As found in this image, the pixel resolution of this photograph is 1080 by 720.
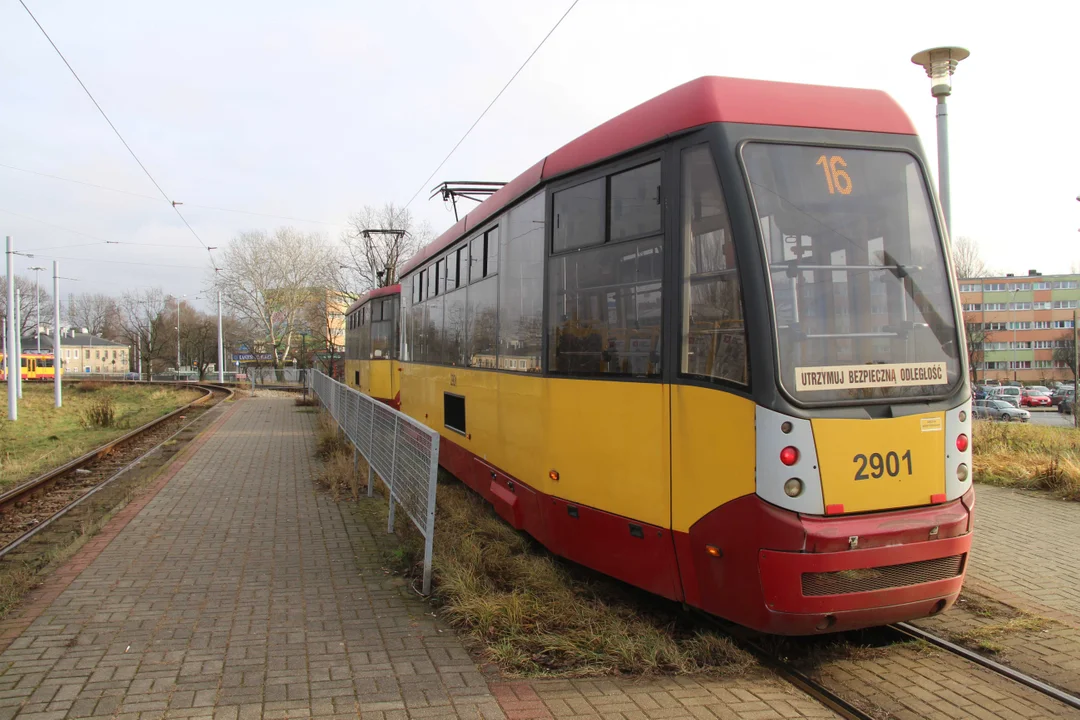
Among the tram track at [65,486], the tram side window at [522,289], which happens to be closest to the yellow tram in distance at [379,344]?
the tram track at [65,486]

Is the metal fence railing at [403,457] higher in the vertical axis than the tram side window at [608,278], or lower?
lower

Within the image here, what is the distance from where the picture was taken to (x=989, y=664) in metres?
4.17

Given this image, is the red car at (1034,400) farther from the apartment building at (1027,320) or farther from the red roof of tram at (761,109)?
the red roof of tram at (761,109)

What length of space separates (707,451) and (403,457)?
3.47 m

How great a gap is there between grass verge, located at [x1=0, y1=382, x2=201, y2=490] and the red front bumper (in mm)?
11893

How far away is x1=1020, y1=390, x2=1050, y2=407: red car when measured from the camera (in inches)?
1660

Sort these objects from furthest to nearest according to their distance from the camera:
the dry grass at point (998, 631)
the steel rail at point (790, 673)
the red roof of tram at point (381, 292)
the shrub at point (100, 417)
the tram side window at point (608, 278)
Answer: the shrub at point (100, 417)
the red roof of tram at point (381, 292)
the tram side window at point (608, 278)
the dry grass at point (998, 631)
the steel rail at point (790, 673)

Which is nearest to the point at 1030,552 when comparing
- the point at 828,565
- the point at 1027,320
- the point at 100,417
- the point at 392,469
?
the point at 828,565

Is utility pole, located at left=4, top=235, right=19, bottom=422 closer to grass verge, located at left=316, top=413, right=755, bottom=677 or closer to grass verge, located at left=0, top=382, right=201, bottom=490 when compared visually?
grass verge, located at left=0, top=382, right=201, bottom=490

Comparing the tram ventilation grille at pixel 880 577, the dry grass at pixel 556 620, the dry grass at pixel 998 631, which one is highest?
the tram ventilation grille at pixel 880 577

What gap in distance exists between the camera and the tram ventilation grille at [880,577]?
3.79m

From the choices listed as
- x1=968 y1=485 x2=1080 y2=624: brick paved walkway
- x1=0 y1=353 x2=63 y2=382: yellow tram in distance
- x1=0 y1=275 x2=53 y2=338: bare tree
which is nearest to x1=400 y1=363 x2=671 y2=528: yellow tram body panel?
x1=968 y1=485 x2=1080 y2=624: brick paved walkway

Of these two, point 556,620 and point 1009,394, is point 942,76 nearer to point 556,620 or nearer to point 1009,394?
point 556,620

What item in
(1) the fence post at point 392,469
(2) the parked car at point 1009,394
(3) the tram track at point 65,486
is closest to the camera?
(1) the fence post at point 392,469
